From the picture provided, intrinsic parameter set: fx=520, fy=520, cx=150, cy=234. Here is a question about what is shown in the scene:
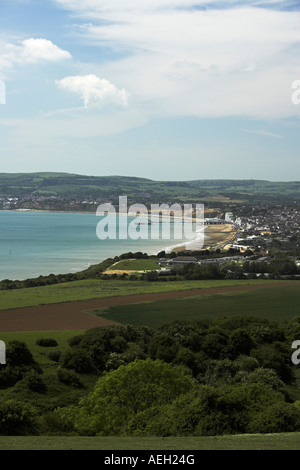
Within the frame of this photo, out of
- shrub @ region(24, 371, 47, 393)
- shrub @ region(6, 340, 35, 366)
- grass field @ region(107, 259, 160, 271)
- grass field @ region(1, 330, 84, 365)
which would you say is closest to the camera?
shrub @ region(24, 371, 47, 393)

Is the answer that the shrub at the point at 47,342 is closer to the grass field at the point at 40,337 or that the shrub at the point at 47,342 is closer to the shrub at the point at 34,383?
the grass field at the point at 40,337

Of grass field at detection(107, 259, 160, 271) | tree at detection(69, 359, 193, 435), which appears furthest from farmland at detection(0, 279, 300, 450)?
grass field at detection(107, 259, 160, 271)

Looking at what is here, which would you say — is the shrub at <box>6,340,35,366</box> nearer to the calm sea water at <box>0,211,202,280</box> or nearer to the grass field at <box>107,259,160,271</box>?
the calm sea water at <box>0,211,202,280</box>

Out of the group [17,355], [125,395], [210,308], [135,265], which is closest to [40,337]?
[17,355]

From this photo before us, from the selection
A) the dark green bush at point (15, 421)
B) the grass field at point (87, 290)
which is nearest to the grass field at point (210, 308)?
the grass field at point (87, 290)

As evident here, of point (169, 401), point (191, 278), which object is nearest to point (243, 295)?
point (191, 278)
